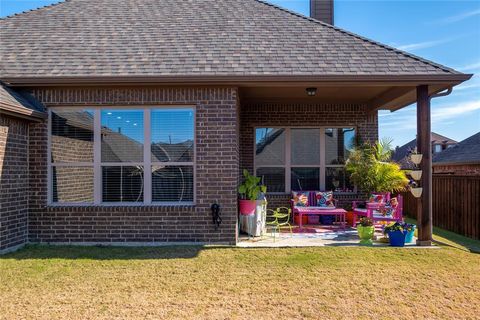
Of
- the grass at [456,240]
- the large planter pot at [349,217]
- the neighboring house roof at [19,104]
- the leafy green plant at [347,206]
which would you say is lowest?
the grass at [456,240]

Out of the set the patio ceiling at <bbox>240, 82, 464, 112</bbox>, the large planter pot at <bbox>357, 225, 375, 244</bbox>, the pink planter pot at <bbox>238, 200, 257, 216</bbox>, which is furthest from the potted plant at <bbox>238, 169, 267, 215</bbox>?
the large planter pot at <bbox>357, 225, 375, 244</bbox>

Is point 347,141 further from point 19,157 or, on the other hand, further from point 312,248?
point 19,157

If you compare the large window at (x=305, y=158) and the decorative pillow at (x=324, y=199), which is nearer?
the decorative pillow at (x=324, y=199)

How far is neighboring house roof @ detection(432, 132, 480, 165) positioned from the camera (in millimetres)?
14383

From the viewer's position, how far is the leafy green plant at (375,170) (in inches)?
362

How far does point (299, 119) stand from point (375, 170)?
8.38 feet

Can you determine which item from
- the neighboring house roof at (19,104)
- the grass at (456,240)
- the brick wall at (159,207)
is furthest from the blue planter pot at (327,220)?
the neighboring house roof at (19,104)

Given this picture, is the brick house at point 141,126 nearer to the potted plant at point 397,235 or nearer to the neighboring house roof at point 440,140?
the potted plant at point 397,235

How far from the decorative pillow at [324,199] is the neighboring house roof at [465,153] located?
7994 mm

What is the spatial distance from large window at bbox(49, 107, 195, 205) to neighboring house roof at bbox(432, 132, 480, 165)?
12457 millimetres

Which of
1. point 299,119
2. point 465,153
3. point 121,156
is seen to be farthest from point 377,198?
point 465,153

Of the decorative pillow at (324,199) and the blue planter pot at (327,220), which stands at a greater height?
the decorative pillow at (324,199)

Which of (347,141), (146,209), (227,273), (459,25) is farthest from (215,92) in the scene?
(459,25)

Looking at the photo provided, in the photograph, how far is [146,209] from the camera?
6715 millimetres
